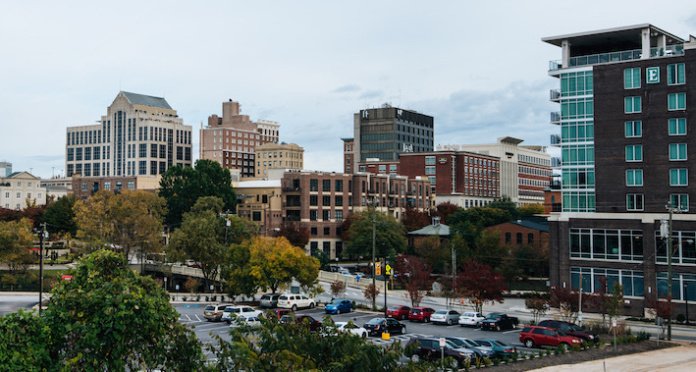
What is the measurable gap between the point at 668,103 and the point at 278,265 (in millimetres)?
37004

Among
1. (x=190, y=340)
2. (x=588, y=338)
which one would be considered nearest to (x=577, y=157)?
(x=588, y=338)

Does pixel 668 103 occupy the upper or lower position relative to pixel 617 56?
lower

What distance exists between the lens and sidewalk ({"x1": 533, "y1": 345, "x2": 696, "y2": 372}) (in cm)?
3728

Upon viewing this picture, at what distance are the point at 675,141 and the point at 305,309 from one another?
115ft

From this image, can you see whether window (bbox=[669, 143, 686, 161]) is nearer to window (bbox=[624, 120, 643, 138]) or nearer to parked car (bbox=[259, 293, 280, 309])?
window (bbox=[624, 120, 643, 138])

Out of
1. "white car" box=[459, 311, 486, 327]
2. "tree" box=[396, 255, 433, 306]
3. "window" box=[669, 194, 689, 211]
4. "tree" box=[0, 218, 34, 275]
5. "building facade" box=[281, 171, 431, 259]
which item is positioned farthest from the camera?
"building facade" box=[281, 171, 431, 259]

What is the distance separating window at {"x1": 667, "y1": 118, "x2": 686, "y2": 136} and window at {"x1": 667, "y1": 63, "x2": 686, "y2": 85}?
10.3 feet

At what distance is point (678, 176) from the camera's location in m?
63.1

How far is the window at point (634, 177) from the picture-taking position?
65.1 m

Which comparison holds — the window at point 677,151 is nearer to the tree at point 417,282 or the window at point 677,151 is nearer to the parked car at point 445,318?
the tree at point 417,282

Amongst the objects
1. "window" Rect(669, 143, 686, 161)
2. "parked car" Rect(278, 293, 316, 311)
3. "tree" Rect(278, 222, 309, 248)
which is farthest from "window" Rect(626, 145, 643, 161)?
"tree" Rect(278, 222, 309, 248)

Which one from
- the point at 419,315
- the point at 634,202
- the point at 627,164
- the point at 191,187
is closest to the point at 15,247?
the point at 191,187

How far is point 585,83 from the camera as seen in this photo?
224 feet

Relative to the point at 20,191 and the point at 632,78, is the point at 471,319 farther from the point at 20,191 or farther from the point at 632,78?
the point at 20,191
